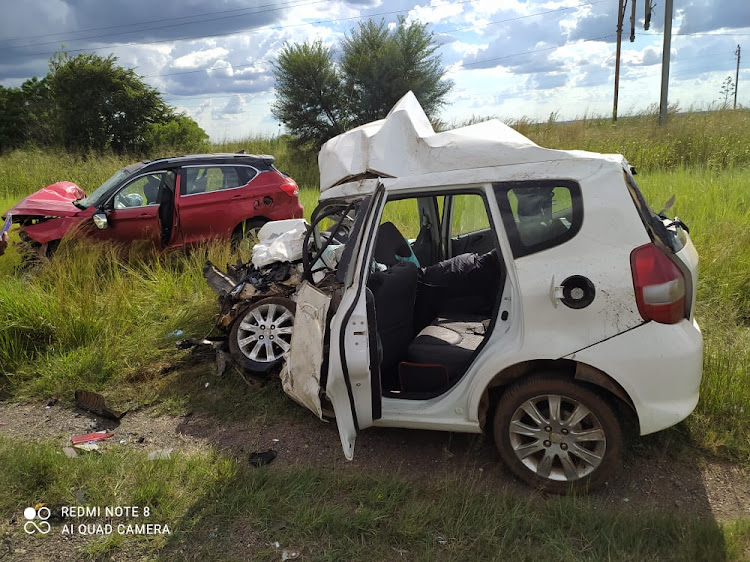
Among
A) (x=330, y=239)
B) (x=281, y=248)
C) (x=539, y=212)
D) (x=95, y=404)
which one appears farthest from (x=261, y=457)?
(x=539, y=212)

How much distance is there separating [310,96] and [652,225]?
2192cm

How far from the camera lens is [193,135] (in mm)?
29234

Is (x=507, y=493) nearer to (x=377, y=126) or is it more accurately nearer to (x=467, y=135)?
(x=467, y=135)

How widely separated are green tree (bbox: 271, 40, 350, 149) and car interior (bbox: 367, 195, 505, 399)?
1961cm

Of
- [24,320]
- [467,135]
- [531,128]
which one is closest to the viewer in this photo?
[467,135]

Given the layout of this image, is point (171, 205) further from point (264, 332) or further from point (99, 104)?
point (99, 104)

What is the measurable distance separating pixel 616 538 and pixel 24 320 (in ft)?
17.2

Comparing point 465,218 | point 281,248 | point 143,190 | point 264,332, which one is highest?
point 143,190

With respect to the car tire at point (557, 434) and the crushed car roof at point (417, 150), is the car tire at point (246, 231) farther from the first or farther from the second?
the car tire at point (557, 434)

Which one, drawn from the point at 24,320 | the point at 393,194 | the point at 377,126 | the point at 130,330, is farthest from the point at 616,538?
the point at 24,320

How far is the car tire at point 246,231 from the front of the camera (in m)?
7.95

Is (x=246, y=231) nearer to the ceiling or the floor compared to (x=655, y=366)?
nearer to the floor

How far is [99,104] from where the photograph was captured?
27266 mm

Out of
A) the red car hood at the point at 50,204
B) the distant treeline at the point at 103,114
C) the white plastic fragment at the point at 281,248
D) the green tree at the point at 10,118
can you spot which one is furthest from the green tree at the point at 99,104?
the white plastic fragment at the point at 281,248
